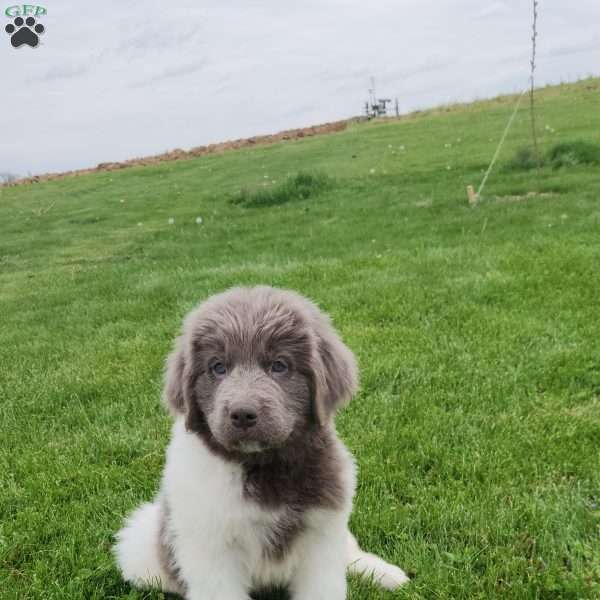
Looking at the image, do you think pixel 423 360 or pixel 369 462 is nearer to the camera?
pixel 369 462

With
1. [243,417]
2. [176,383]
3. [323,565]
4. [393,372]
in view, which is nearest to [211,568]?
[323,565]

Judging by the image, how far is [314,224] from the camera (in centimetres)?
1331

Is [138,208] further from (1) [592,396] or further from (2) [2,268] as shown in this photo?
(1) [592,396]

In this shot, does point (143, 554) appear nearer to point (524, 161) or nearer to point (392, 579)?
point (392, 579)

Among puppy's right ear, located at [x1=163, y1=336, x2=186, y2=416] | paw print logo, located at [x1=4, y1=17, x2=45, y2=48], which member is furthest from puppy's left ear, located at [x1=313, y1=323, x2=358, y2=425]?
paw print logo, located at [x1=4, y1=17, x2=45, y2=48]

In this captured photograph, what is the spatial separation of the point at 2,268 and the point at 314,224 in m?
6.16

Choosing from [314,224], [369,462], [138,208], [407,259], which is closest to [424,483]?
[369,462]

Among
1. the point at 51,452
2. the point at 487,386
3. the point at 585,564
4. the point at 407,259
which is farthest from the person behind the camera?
the point at 407,259

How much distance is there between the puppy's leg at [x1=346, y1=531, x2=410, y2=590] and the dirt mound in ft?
101

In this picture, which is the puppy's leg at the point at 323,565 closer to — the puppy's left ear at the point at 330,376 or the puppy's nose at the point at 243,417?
the puppy's left ear at the point at 330,376

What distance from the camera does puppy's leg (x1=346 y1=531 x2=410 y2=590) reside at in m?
3.38

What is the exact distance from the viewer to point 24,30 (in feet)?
43.8

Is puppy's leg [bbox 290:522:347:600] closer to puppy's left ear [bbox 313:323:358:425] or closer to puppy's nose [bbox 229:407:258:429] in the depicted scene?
puppy's left ear [bbox 313:323:358:425]

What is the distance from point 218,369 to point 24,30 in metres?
12.7
